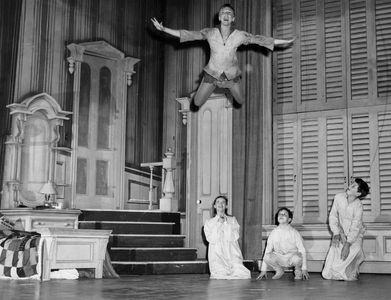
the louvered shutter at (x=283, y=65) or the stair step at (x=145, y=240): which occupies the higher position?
the louvered shutter at (x=283, y=65)

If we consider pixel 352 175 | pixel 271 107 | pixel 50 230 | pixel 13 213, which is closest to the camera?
pixel 50 230

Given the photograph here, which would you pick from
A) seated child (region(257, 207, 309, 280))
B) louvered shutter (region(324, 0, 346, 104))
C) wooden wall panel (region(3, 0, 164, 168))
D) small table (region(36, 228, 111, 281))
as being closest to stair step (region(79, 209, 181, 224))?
wooden wall panel (region(3, 0, 164, 168))

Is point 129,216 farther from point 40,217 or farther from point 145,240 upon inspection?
point 40,217

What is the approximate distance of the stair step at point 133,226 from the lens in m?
7.20

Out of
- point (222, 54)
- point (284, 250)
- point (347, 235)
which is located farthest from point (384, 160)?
point (222, 54)

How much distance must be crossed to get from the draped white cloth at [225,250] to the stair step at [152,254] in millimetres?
782

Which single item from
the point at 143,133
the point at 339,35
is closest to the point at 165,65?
the point at 143,133

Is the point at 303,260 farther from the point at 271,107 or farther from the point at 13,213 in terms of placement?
the point at 13,213

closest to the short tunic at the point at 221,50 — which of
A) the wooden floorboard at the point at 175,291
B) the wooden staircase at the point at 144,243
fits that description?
the wooden floorboard at the point at 175,291

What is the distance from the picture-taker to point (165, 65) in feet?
30.3

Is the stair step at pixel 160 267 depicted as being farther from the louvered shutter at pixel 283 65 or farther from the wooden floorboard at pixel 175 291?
the louvered shutter at pixel 283 65

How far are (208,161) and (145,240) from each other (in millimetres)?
1691

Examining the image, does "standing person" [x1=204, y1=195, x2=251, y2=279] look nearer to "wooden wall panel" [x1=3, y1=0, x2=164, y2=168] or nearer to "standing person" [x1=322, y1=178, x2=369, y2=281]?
"standing person" [x1=322, y1=178, x2=369, y2=281]

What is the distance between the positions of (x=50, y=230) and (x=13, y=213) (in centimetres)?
134
